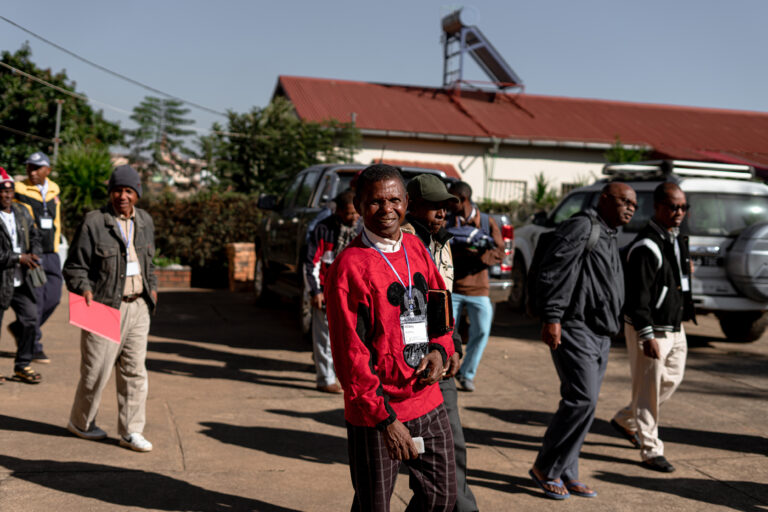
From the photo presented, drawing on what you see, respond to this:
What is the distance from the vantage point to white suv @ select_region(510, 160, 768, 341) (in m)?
8.77

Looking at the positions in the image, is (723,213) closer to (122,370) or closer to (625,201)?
(625,201)

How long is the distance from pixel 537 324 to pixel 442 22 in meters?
21.1

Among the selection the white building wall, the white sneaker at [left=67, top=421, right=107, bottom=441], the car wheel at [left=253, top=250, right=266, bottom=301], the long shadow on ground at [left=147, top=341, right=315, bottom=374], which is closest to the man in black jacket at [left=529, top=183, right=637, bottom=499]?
the white sneaker at [left=67, top=421, right=107, bottom=441]

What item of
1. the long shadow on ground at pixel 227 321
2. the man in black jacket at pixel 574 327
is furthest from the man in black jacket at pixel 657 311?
the long shadow on ground at pixel 227 321

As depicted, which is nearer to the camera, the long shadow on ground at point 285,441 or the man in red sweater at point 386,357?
the man in red sweater at point 386,357

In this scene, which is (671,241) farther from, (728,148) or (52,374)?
(728,148)

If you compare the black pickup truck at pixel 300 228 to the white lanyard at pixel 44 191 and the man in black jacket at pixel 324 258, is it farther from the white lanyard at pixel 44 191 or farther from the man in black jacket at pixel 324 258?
the white lanyard at pixel 44 191

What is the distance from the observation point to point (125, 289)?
5246 millimetres

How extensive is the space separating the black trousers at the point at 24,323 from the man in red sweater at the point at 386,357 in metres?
4.99

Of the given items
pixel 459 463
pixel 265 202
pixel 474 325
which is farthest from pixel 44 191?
pixel 459 463

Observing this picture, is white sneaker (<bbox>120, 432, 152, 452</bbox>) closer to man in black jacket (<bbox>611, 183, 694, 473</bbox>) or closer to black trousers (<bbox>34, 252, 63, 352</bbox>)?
black trousers (<bbox>34, 252, 63, 352</bbox>)

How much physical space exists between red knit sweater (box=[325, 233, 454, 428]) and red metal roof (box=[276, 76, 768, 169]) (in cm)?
2045

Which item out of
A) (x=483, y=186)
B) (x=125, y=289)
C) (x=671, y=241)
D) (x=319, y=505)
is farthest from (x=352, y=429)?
(x=483, y=186)

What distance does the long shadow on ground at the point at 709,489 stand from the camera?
462cm
